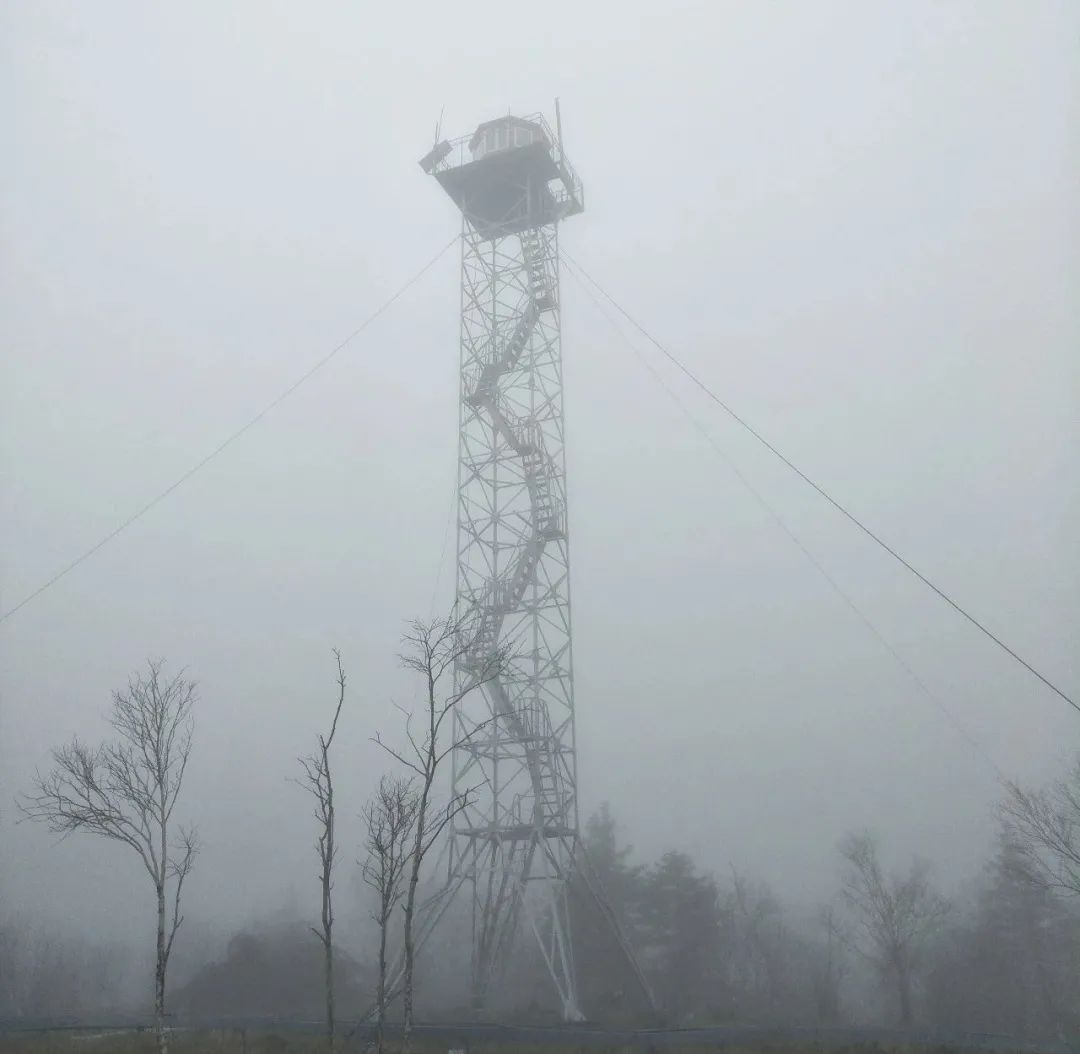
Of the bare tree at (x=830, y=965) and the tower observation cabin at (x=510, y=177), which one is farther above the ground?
the tower observation cabin at (x=510, y=177)

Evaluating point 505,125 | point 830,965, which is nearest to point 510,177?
point 505,125

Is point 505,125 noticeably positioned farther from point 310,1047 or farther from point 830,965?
point 830,965

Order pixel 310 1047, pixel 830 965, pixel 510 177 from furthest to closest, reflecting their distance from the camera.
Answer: pixel 830 965
pixel 510 177
pixel 310 1047

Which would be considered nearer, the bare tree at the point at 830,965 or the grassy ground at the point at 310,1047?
the grassy ground at the point at 310,1047

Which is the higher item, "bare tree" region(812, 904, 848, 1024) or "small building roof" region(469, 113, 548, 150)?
"small building roof" region(469, 113, 548, 150)

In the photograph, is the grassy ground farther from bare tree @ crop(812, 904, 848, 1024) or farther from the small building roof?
the small building roof

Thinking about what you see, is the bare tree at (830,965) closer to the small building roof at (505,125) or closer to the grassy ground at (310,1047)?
the grassy ground at (310,1047)

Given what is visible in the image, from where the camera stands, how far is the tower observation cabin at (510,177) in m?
28.8

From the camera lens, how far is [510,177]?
2934cm

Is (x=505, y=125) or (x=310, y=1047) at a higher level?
(x=505, y=125)

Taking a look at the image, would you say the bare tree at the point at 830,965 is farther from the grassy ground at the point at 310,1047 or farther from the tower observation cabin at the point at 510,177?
the tower observation cabin at the point at 510,177

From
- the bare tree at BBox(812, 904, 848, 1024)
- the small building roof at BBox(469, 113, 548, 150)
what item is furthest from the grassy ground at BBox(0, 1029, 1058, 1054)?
the small building roof at BBox(469, 113, 548, 150)

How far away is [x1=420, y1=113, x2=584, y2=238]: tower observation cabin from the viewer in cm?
2883

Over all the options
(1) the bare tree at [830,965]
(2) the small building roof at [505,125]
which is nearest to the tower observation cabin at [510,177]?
(2) the small building roof at [505,125]
